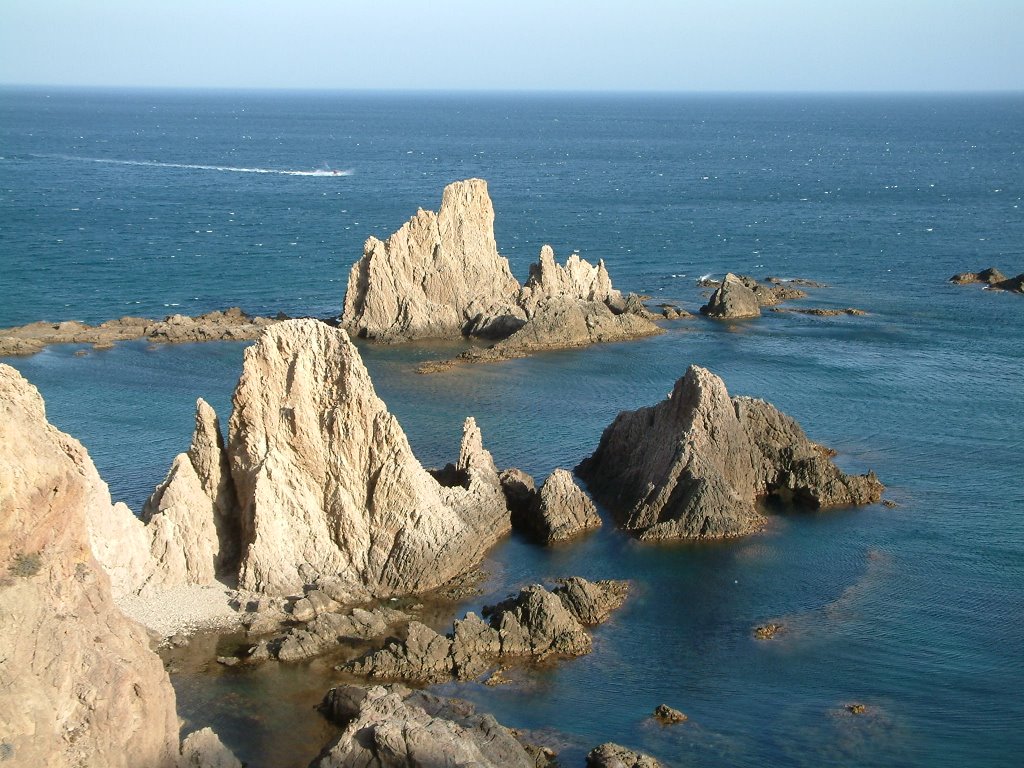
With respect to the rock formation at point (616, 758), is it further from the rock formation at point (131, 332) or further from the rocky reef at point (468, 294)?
the rock formation at point (131, 332)

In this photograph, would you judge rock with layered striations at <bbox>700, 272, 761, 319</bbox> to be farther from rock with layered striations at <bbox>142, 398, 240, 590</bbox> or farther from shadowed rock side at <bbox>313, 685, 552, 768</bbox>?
shadowed rock side at <bbox>313, 685, 552, 768</bbox>

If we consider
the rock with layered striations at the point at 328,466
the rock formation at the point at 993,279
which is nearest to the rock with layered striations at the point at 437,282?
the rock with layered striations at the point at 328,466

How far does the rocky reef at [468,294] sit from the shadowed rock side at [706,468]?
26295mm

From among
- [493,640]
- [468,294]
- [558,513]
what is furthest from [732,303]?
[493,640]

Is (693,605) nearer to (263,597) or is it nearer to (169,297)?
Result: (263,597)

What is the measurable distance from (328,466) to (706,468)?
14474 millimetres

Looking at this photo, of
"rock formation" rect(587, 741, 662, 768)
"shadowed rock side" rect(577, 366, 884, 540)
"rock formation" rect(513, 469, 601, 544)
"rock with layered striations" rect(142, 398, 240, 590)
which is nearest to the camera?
"rock formation" rect(587, 741, 662, 768)

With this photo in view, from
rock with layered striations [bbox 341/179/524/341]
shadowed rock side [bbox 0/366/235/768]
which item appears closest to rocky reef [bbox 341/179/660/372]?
rock with layered striations [bbox 341/179/524/341]

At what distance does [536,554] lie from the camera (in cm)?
4406

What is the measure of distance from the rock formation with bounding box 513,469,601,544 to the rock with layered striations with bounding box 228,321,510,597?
570 cm

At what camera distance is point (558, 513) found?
149ft

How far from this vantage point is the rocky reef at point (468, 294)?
256 feet

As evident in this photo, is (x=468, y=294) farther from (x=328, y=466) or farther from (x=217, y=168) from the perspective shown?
(x=217, y=168)

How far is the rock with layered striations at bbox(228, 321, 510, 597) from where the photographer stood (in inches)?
1542
